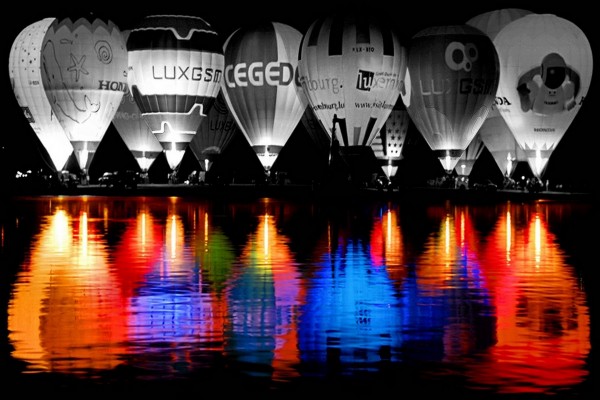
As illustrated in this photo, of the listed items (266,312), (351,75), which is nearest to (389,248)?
(266,312)

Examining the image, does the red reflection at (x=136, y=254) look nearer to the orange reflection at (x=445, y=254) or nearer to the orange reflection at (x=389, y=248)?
the orange reflection at (x=389, y=248)

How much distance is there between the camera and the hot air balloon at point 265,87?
64.2m

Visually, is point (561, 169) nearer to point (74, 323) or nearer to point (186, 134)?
point (186, 134)

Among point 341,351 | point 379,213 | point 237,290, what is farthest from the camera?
point 379,213

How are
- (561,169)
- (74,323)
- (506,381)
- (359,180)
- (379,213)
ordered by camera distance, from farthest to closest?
(561,169)
(359,180)
(379,213)
(74,323)
(506,381)

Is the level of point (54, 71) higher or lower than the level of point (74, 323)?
higher

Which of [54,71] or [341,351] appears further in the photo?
[54,71]

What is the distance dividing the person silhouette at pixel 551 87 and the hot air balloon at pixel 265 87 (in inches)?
396

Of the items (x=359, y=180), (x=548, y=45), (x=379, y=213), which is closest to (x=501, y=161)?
(x=548, y=45)

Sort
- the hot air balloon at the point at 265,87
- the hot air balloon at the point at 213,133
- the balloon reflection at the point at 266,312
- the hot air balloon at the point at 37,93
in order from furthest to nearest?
the hot air balloon at the point at 213,133, the hot air balloon at the point at 37,93, the hot air balloon at the point at 265,87, the balloon reflection at the point at 266,312

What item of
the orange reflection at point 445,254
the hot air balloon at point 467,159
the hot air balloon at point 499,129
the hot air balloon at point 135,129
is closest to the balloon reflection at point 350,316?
the orange reflection at point 445,254

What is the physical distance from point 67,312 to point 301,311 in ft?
7.79

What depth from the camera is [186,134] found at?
6469cm

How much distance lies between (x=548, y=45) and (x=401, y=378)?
180ft
